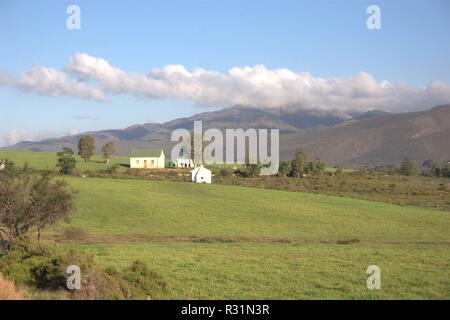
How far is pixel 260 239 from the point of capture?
3691 cm

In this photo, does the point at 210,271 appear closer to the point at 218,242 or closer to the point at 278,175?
the point at 218,242

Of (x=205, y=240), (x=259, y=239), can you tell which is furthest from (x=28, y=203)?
(x=259, y=239)

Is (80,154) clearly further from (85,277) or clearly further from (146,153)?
(85,277)

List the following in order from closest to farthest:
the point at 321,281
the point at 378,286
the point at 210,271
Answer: the point at 378,286
the point at 321,281
the point at 210,271

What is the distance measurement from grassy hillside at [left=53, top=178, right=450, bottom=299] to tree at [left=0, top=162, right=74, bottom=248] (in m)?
3.07

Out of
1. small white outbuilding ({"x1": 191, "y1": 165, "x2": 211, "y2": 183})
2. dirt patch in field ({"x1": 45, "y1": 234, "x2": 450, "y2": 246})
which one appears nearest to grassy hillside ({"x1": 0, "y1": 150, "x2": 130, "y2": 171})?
small white outbuilding ({"x1": 191, "y1": 165, "x2": 211, "y2": 183})

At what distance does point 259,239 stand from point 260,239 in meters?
0.07

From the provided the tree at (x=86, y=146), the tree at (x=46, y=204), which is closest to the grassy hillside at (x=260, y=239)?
the tree at (x=46, y=204)

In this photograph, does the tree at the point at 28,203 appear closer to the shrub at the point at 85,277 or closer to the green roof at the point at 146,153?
the shrub at the point at 85,277

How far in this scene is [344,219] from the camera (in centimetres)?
5056

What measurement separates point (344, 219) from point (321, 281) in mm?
33576

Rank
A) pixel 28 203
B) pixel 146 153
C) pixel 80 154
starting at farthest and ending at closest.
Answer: pixel 80 154 → pixel 146 153 → pixel 28 203
